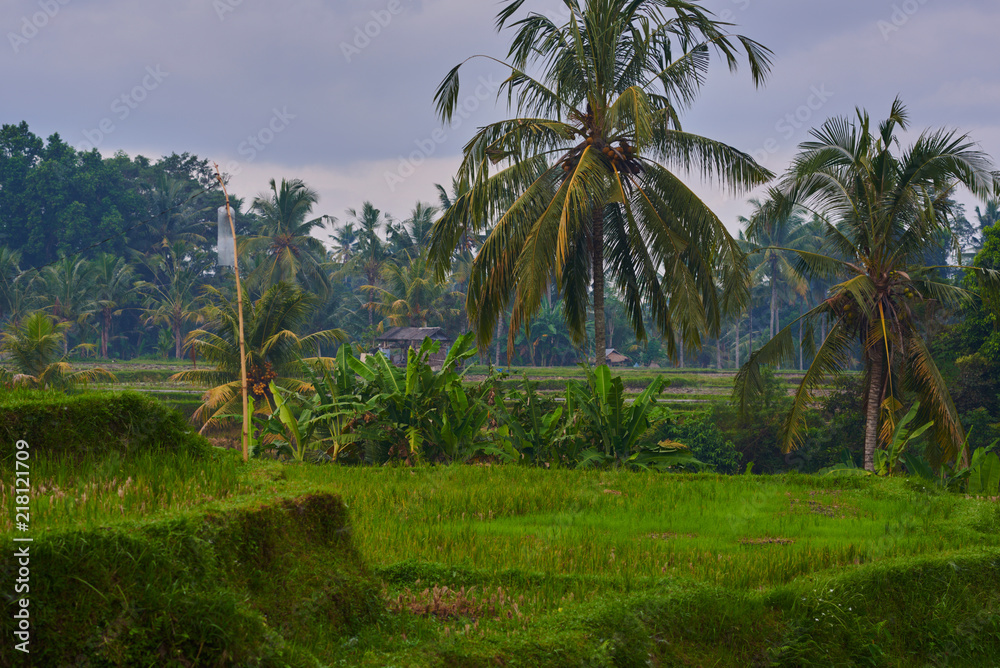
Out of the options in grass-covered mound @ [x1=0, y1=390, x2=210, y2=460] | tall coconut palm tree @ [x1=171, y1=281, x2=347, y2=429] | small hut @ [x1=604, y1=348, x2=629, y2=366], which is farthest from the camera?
small hut @ [x1=604, y1=348, x2=629, y2=366]

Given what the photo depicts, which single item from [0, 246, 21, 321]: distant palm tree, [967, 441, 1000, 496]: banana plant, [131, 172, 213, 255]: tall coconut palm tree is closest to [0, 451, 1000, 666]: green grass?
[967, 441, 1000, 496]: banana plant

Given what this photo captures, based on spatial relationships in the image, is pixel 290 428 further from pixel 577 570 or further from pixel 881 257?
pixel 881 257

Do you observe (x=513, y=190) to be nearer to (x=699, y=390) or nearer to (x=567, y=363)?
Answer: (x=699, y=390)

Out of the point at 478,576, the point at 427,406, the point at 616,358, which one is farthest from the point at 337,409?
the point at 616,358

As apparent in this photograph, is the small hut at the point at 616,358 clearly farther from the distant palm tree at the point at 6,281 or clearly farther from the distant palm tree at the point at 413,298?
the distant palm tree at the point at 6,281

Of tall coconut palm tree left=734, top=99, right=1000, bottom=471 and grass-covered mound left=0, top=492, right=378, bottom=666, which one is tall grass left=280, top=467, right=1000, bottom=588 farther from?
tall coconut palm tree left=734, top=99, right=1000, bottom=471

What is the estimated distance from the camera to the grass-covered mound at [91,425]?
439 cm

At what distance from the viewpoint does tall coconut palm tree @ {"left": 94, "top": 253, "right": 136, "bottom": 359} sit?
47375mm

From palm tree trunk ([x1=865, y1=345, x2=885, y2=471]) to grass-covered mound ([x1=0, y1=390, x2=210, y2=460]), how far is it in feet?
43.2

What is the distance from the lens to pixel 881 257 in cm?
1447

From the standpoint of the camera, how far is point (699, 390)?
3778 cm

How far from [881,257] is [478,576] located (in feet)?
40.3

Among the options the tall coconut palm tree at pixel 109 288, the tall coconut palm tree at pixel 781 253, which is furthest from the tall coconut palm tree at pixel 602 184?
the tall coconut palm tree at pixel 109 288

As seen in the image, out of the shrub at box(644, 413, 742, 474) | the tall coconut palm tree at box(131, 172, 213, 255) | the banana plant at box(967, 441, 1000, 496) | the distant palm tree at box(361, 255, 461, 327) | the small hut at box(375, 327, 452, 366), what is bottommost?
the shrub at box(644, 413, 742, 474)
